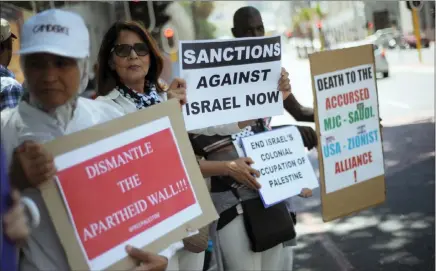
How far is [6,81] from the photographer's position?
3.04 m

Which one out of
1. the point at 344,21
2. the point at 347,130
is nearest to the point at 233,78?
the point at 347,130

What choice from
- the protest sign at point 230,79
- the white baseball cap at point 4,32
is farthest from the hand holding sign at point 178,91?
the white baseball cap at point 4,32

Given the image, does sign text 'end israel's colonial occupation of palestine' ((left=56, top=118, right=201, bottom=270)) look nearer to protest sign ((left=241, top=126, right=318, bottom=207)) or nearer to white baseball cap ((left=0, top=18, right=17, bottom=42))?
protest sign ((left=241, top=126, right=318, bottom=207))

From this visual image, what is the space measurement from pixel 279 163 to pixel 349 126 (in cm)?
72

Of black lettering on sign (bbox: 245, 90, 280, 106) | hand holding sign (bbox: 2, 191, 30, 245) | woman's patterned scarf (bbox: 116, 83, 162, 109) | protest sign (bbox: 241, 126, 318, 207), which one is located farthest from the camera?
black lettering on sign (bbox: 245, 90, 280, 106)

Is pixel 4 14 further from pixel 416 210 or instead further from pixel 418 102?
pixel 418 102

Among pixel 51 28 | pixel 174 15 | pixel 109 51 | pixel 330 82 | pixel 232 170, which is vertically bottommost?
pixel 232 170

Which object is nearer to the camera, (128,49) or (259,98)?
(128,49)

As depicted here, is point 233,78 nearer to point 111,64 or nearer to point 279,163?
point 279,163

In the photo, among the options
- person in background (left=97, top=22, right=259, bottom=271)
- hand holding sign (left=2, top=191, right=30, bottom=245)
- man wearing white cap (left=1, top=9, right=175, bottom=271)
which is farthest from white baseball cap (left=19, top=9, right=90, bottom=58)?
person in background (left=97, top=22, right=259, bottom=271)

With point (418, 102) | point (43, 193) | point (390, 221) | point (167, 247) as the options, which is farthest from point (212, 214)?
point (418, 102)

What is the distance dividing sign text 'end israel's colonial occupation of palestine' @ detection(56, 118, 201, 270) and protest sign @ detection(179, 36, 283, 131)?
98cm

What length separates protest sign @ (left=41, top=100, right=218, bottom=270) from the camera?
1841mm

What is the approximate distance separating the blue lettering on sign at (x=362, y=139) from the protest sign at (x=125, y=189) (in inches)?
71.0
